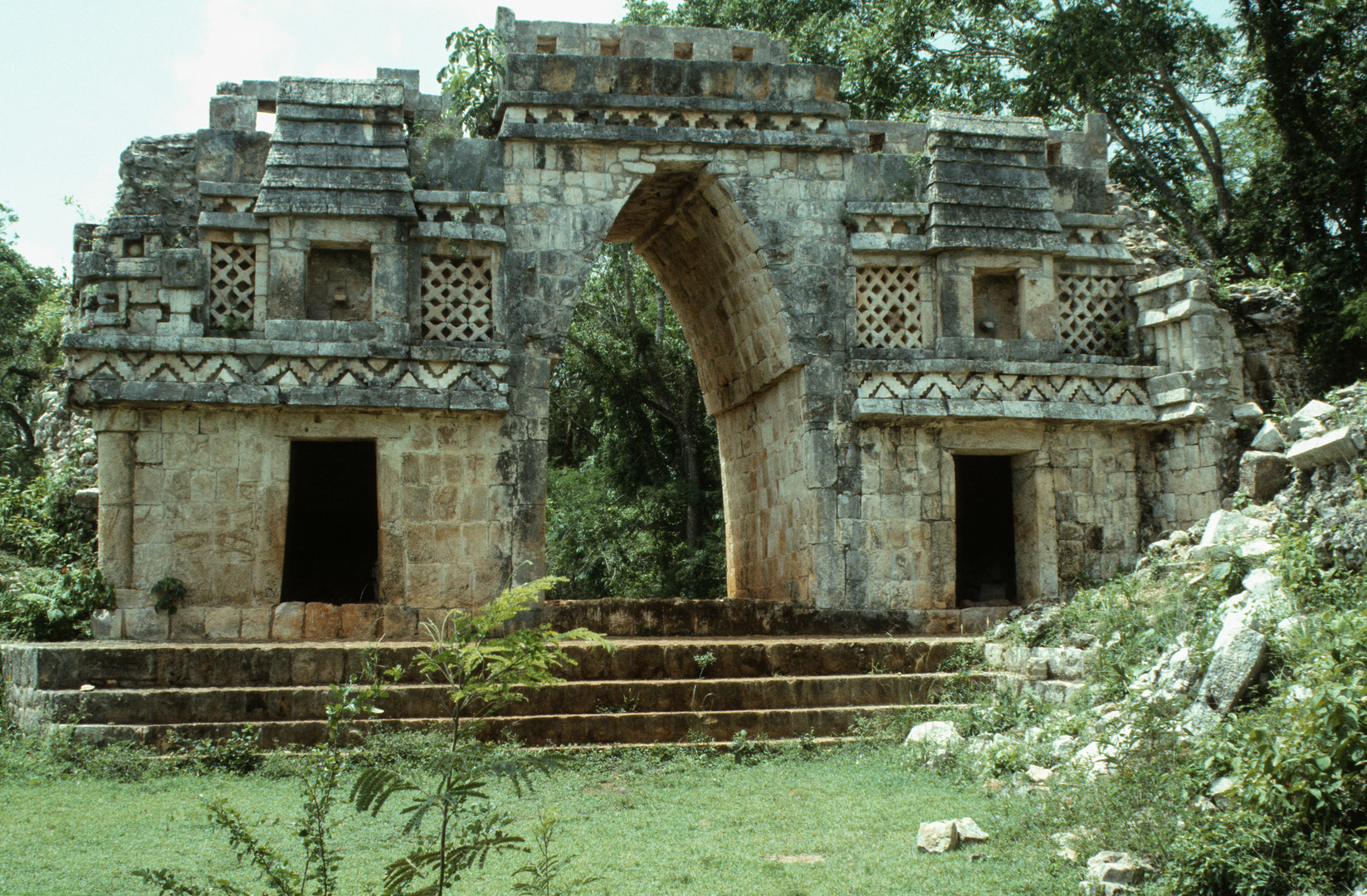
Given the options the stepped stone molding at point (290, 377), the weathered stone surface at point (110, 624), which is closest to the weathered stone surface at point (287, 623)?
Result: the weathered stone surface at point (110, 624)

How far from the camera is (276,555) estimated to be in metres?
9.83

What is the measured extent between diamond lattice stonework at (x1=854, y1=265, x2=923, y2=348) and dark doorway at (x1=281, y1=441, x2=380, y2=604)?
620 cm

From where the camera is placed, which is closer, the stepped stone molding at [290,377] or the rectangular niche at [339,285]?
the stepped stone molding at [290,377]

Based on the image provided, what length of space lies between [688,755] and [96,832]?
138 inches

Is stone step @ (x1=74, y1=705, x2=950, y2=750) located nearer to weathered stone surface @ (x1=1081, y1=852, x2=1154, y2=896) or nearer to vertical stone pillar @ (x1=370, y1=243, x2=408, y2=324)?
weathered stone surface @ (x1=1081, y1=852, x2=1154, y2=896)

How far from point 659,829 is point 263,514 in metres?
5.45

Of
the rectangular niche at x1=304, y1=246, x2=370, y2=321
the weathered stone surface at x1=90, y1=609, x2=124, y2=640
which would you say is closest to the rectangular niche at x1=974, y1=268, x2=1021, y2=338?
the rectangular niche at x1=304, y1=246, x2=370, y2=321

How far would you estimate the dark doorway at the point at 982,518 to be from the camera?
549 inches

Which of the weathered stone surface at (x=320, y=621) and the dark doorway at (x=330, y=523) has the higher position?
the dark doorway at (x=330, y=523)

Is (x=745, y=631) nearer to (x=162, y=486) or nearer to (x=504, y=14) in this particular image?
(x=162, y=486)

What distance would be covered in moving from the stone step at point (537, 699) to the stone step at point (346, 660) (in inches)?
7.1

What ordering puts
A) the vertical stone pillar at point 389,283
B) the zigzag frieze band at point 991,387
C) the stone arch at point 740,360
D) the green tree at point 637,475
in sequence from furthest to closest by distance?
1. the green tree at point 637,475
2. the stone arch at point 740,360
3. the zigzag frieze band at point 991,387
4. the vertical stone pillar at point 389,283

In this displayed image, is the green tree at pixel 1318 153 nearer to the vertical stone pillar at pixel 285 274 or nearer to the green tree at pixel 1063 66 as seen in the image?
the green tree at pixel 1063 66

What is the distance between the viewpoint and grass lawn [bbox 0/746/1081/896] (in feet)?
16.1
